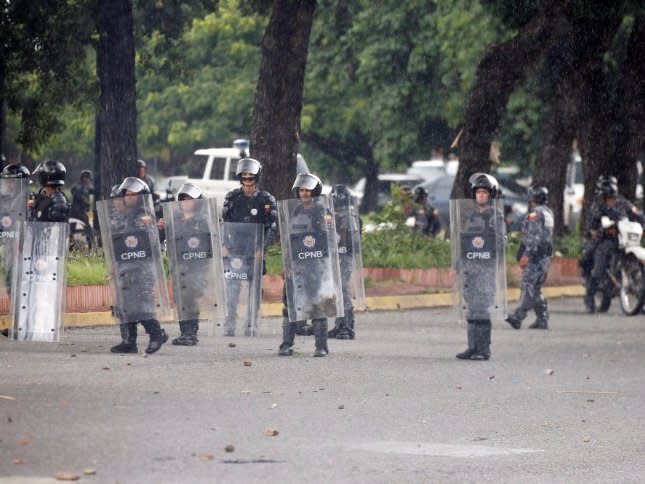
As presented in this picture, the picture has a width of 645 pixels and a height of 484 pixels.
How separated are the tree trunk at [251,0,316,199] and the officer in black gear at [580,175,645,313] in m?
4.07

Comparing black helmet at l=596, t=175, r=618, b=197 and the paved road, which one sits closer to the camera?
the paved road

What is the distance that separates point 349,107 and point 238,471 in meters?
43.7

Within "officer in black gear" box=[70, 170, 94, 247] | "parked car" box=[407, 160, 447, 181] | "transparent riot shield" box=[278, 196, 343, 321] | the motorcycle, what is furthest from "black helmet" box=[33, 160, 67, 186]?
"parked car" box=[407, 160, 447, 181]

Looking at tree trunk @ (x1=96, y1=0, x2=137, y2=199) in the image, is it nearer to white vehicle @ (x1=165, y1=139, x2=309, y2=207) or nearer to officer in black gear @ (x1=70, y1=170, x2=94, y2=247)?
officer in black gear @ (x1=70, y1=170, x2=94, y2=247)

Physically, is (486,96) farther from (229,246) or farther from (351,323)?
(229,246)

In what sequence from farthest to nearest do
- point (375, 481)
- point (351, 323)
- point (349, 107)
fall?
point (349, 107) → point (351, 323) → point (375, 481)

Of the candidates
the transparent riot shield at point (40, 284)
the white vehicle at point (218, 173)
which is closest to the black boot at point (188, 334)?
the transparent riot shield at point (40, 284)

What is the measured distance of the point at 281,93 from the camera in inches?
967

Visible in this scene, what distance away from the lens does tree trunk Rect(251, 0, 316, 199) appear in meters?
24.3

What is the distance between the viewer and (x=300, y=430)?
1066cm

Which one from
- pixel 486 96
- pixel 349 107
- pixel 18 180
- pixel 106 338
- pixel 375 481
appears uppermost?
pixel 349 107

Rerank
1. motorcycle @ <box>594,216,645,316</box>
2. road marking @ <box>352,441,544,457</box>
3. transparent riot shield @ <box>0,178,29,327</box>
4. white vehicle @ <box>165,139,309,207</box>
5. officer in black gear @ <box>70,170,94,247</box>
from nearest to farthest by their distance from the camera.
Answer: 1. road marking @ <box>352,441,544,457</box>
2. transparent riot shield @ <box>0,178,29,327</box>
3. motorcycle @ <box>594,216,645,316</box>
4. officer in black gear @ <box>70,170,94,247</box>
5. white vehicle @ <box>165,139,309,207</box>

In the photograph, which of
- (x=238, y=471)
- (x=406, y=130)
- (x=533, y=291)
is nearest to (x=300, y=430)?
(x=238, y=471)

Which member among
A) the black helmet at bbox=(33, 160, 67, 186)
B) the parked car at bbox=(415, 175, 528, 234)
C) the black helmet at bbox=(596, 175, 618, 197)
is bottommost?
the black helmet at bbox=(33, 160, 67, 186)
